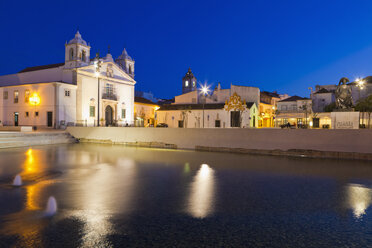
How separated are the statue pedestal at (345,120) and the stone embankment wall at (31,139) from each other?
74.4 ft

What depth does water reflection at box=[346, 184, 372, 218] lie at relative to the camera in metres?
6.07

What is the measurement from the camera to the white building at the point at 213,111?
4481 centimetres

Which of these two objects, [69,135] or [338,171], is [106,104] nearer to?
[69,135]

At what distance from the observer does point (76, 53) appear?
38.2 meters

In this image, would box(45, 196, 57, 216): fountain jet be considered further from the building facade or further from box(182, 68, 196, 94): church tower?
box(182, 68, 196, 94): church tower

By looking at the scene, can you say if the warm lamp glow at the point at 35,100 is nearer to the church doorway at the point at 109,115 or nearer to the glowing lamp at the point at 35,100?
the glowing lamp at the point at 35,100

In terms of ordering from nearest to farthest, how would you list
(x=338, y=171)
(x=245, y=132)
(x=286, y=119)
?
(x=338, y=171), (x=245, y=132), (x=286, y=119)

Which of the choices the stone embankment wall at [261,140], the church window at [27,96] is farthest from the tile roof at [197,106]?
the stone embankment wall at [261,140]

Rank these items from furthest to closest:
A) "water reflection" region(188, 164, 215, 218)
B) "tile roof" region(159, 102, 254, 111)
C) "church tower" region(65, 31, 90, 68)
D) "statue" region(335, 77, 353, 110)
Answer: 1. "tile roof" region(159, 102, 254, 111)
2. "church tower" region(65, 31, 90, 68)
3. "statue" region(335, 77, 353, 110)
4. "water reflection" region(188, 164, 215, 218)

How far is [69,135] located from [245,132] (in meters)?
18.2

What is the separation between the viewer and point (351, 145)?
1549 cm

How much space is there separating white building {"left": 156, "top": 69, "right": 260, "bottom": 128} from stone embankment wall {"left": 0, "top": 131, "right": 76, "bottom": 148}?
21.4m

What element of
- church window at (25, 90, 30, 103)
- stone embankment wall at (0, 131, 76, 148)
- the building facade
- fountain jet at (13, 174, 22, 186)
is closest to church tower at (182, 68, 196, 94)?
the building facade

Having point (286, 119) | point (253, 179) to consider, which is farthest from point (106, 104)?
point (253, 179)
